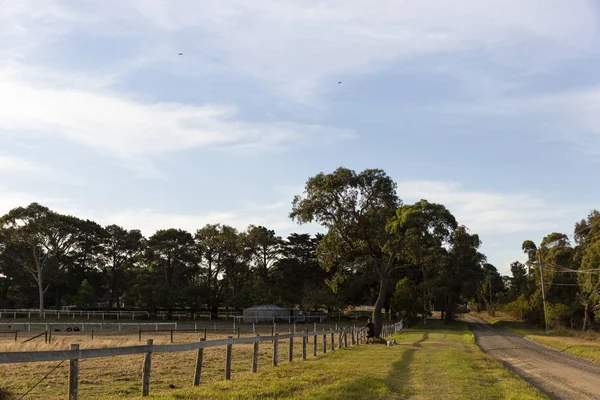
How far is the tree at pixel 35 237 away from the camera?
76.1 meters

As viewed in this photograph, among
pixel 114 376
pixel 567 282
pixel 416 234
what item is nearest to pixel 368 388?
pixel 114 376

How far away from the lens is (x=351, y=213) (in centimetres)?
4325

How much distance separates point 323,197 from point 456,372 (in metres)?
28.4

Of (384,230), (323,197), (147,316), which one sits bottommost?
(147,316)

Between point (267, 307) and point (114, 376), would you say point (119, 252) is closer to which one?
point (267, 307)

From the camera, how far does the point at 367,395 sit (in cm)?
1044

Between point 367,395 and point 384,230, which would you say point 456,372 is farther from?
point 384,230

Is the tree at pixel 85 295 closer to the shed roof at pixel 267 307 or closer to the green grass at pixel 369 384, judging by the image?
the shed roof at pixel 267 307

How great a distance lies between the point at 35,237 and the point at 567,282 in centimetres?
7062

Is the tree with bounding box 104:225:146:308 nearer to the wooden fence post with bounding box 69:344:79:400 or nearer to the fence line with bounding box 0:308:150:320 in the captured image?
the fence line with bounding box 0:308:150:320

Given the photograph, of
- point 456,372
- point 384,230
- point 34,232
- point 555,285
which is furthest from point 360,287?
point 456,372

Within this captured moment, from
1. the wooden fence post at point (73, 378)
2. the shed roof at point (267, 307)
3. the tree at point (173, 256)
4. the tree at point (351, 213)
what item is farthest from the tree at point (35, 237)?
the wooden fence post at point (73, 378)

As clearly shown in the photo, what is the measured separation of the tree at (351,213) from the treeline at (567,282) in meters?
20.4

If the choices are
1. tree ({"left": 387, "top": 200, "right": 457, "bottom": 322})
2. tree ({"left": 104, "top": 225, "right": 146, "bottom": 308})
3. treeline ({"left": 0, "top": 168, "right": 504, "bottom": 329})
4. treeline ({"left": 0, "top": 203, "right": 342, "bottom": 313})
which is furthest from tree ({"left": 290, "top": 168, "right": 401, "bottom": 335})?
tree ({"left": 104, "top": 225, "right": 146, "bottom": 308})
